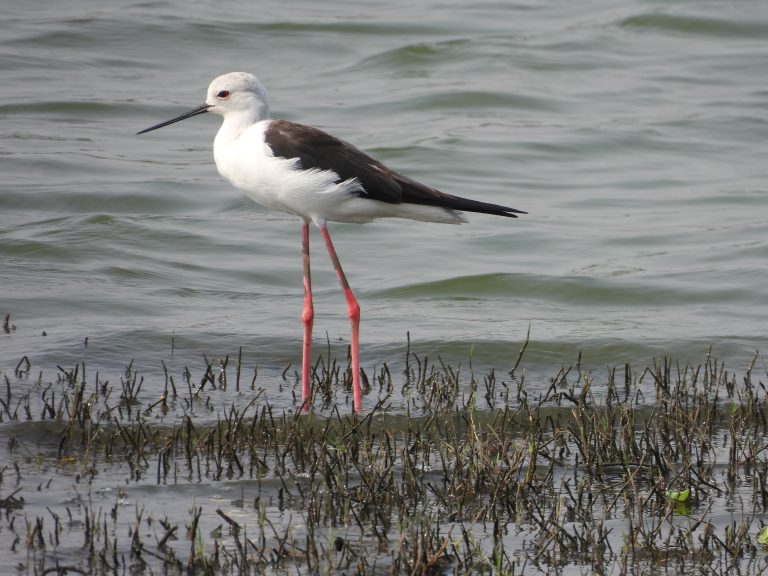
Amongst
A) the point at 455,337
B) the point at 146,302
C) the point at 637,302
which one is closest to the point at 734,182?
the point at 637,302

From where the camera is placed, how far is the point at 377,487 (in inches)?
216

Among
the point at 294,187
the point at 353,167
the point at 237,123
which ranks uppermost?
the point at 237,123

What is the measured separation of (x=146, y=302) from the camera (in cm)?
1014

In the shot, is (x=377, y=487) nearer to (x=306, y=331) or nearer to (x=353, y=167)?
(x=353, y=167)

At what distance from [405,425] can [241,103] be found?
240 centimetres

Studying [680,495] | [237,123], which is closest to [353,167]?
[237,123]

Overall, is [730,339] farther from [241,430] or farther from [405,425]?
[241,430]

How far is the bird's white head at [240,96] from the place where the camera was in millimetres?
7918

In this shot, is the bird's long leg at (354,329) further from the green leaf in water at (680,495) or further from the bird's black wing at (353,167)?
the green leaf in water at (680,495)

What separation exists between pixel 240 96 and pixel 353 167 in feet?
3.14

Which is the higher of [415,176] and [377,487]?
[415,176]

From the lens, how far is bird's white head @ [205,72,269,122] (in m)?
7.92

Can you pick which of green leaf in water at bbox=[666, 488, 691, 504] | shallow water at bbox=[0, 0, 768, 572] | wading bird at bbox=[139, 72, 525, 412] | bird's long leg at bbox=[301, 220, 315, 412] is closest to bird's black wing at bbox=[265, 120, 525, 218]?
wading bird at bbox=[139, 72, 525, 412]

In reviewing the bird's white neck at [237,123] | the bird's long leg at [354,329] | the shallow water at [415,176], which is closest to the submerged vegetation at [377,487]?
the bird's long leg at [354,329]
